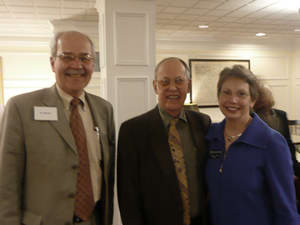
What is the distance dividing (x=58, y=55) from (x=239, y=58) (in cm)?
666

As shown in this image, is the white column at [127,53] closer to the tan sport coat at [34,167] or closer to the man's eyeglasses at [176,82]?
the man's eyeglasses at [176,82]

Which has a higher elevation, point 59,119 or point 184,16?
point 184,16

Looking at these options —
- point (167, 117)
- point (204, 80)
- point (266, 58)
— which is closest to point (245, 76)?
point (167, 117)

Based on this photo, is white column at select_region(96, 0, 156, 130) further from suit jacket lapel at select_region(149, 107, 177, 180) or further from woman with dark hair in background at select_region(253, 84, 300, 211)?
suit jacket lapel at select_region(149, 107, 177, 180)

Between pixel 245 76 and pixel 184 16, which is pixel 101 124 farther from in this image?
pixel 184 16

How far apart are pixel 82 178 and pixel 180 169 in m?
0.52

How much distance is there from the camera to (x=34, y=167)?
120 cm

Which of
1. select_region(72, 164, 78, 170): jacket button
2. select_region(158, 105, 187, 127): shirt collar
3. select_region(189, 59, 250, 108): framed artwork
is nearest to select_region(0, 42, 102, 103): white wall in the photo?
select_region(189, 59, 250, 108): framed artwork

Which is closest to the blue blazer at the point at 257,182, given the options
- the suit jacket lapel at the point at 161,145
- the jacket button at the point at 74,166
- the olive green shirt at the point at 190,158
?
the olive green shirt at the point at 190,158

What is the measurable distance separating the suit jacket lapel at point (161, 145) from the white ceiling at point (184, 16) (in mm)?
2808

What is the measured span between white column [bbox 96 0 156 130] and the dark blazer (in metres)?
2.07

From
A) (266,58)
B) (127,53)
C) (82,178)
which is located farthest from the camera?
(266,58)

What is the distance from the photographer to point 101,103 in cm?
157

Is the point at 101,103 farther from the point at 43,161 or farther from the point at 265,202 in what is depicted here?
the point at 265,202
